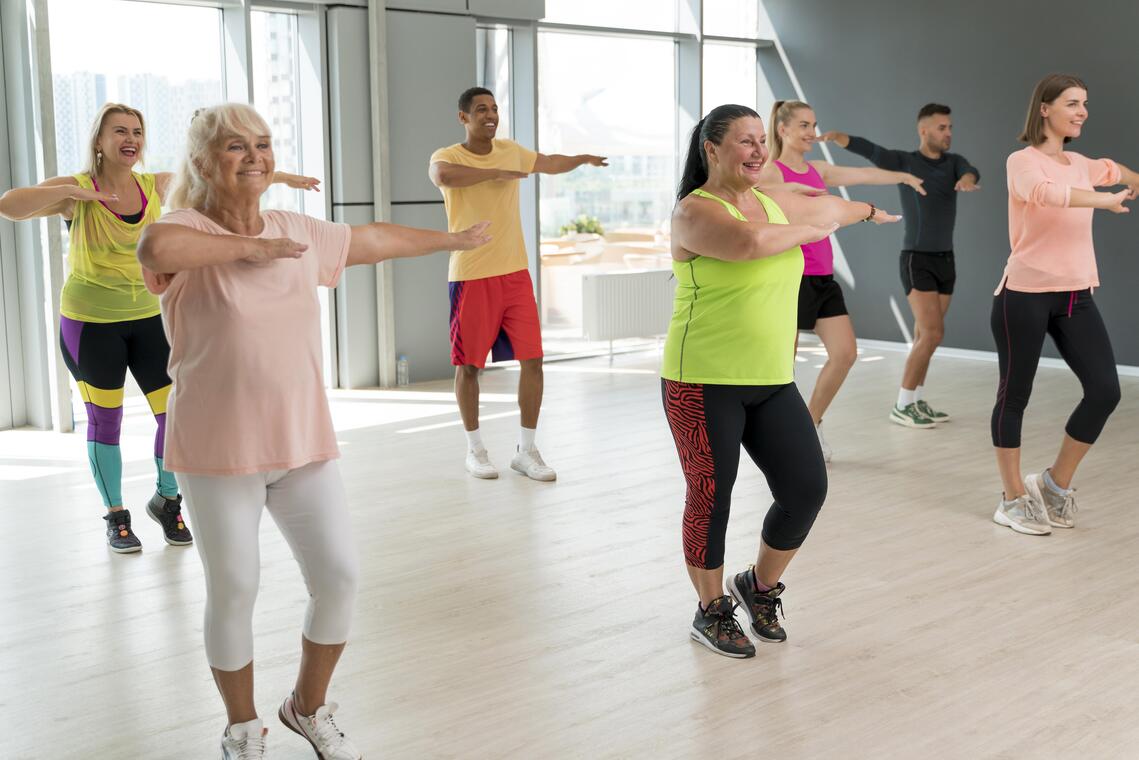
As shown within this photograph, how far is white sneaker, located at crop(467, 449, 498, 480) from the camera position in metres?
5.60

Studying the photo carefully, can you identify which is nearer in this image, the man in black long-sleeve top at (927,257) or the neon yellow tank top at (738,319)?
the neon yellow tank top at (738,319)

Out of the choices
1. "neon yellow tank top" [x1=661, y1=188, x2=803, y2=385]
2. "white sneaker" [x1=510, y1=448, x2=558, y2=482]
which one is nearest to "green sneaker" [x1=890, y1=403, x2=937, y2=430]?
"white sneaker" [x1=510, y1=448, x2=558, y2=482]

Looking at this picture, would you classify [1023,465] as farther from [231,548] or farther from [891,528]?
[231,548]

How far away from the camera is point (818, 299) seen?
18.4ft

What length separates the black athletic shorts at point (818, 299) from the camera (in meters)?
5.58

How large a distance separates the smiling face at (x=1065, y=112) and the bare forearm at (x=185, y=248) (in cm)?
314

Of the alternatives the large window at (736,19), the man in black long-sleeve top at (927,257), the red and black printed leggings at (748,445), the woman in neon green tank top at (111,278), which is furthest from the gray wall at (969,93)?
the woman in neon green tank top at (111,278)

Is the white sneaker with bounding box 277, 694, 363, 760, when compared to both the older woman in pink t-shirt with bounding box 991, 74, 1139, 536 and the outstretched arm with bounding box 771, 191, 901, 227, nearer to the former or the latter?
the outstretched arm with bounding box 771, 191, 901, 227

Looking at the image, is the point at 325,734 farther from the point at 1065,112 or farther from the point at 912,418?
the point at 912,418

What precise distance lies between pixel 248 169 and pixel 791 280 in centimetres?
143

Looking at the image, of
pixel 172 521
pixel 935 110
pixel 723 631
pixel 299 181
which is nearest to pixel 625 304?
pixel 935 110

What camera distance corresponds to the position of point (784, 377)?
3223mm

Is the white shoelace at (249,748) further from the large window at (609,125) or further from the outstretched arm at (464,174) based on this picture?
the large window at (609,125)

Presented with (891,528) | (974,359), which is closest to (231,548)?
(891,528)
